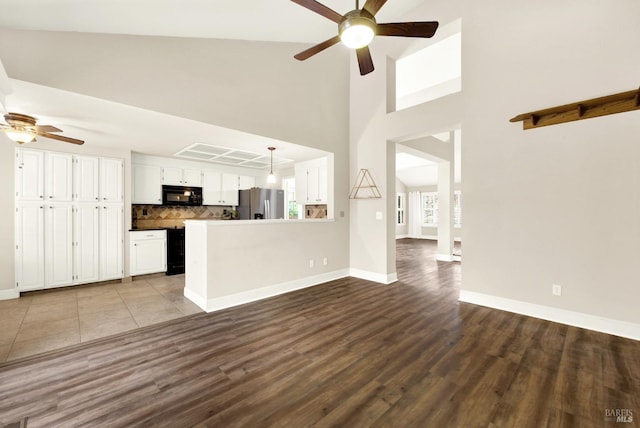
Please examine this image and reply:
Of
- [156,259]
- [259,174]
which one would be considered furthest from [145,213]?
[259,174]

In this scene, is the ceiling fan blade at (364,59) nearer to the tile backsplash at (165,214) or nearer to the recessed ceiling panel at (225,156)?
the recessed ceiling panel at (225,156)

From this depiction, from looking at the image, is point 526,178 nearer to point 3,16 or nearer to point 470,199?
point 470,199

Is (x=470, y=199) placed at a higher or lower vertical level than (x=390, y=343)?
higher

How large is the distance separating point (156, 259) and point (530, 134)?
6462 millimetres

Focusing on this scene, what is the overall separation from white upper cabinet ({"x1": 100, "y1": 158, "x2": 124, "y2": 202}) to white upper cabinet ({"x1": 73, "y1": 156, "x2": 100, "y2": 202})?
69 millimetres

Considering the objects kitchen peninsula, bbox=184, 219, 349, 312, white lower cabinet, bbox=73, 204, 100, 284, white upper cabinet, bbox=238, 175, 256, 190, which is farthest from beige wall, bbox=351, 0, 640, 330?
white lower cabinet, bbox=73, 204, 100, 284

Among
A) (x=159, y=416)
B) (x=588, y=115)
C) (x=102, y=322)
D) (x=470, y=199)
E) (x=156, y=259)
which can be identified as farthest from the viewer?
(x=156, y=259)

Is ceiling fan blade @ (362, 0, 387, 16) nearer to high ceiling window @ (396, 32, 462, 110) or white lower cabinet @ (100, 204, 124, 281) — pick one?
high ceiling window @ (396, 32, 462, 110)

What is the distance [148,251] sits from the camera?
515 cm

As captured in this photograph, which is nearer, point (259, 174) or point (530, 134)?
point (530, 134)

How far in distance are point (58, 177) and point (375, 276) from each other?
5.58m

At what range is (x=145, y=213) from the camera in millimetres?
5789

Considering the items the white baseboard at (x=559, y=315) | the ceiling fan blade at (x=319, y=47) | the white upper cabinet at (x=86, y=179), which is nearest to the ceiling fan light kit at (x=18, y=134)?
the white upper cabinet at (x=86, y=179)

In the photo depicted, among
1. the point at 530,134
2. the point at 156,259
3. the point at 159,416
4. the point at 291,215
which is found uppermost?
the point at 530,134
